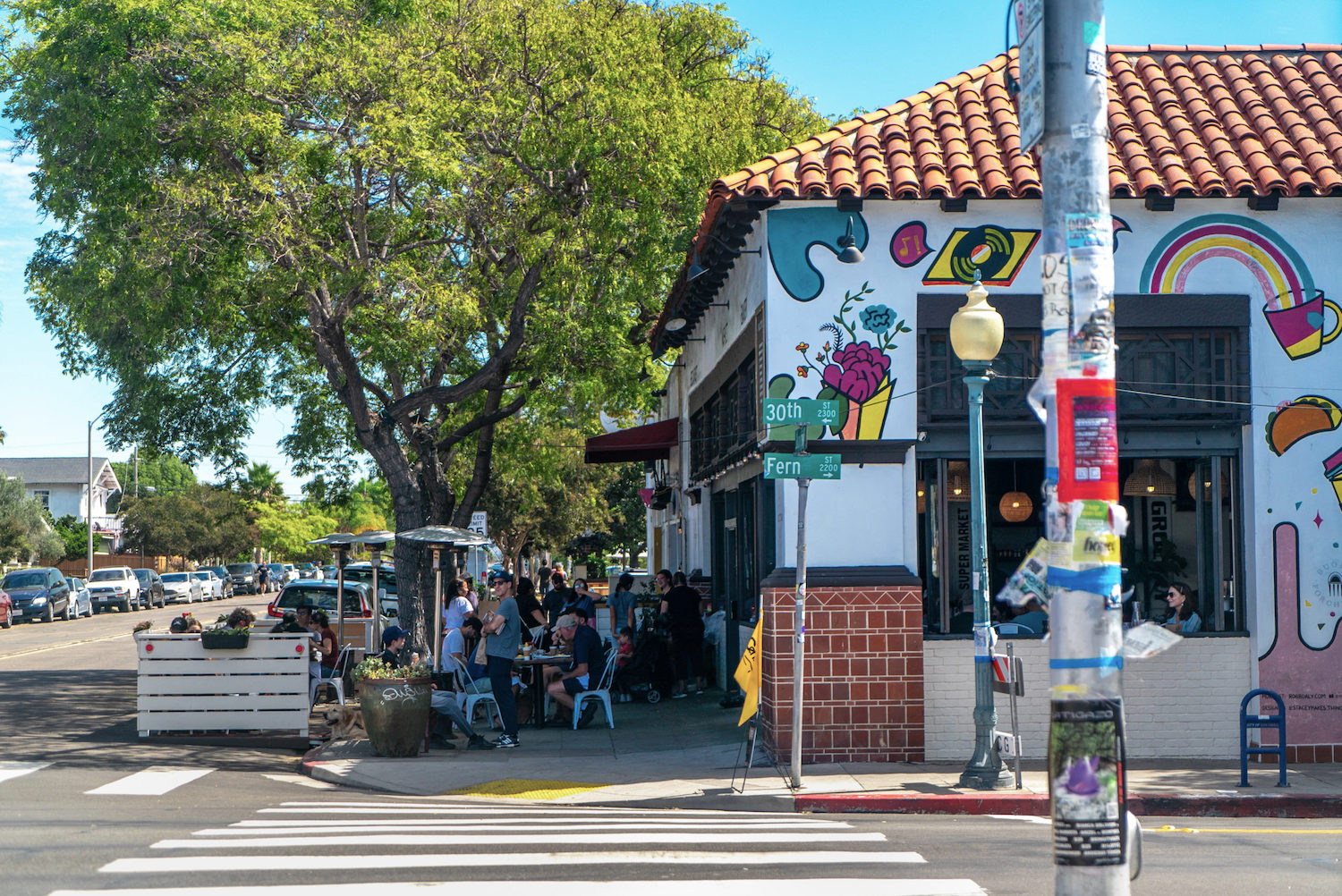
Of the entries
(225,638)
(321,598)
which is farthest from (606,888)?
(321,598)

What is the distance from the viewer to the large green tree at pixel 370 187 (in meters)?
17.2

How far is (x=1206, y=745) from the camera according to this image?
12.3 metres

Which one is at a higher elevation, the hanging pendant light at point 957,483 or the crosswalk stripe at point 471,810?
the hanging pendant light at point 957,483

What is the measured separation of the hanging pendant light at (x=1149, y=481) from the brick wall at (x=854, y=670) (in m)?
3.86

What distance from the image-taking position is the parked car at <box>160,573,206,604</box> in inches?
2218

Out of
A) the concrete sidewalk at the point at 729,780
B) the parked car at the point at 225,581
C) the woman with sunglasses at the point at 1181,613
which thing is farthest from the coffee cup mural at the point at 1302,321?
the parked car at the point at 225,581

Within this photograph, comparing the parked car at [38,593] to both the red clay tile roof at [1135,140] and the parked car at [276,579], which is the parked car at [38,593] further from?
the red clay tile roof at [1135,140]

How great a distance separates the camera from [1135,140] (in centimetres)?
1290

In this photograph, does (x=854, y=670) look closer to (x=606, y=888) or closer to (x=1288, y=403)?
(x=1288, y=403)

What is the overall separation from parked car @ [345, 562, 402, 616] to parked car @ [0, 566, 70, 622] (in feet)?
53.1

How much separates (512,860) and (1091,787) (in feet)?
15.2

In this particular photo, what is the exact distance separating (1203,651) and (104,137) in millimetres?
15578

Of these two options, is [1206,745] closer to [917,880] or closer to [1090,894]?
[917,880]

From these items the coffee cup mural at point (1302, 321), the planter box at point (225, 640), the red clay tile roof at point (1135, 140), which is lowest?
the planter box at point (225, 640)
